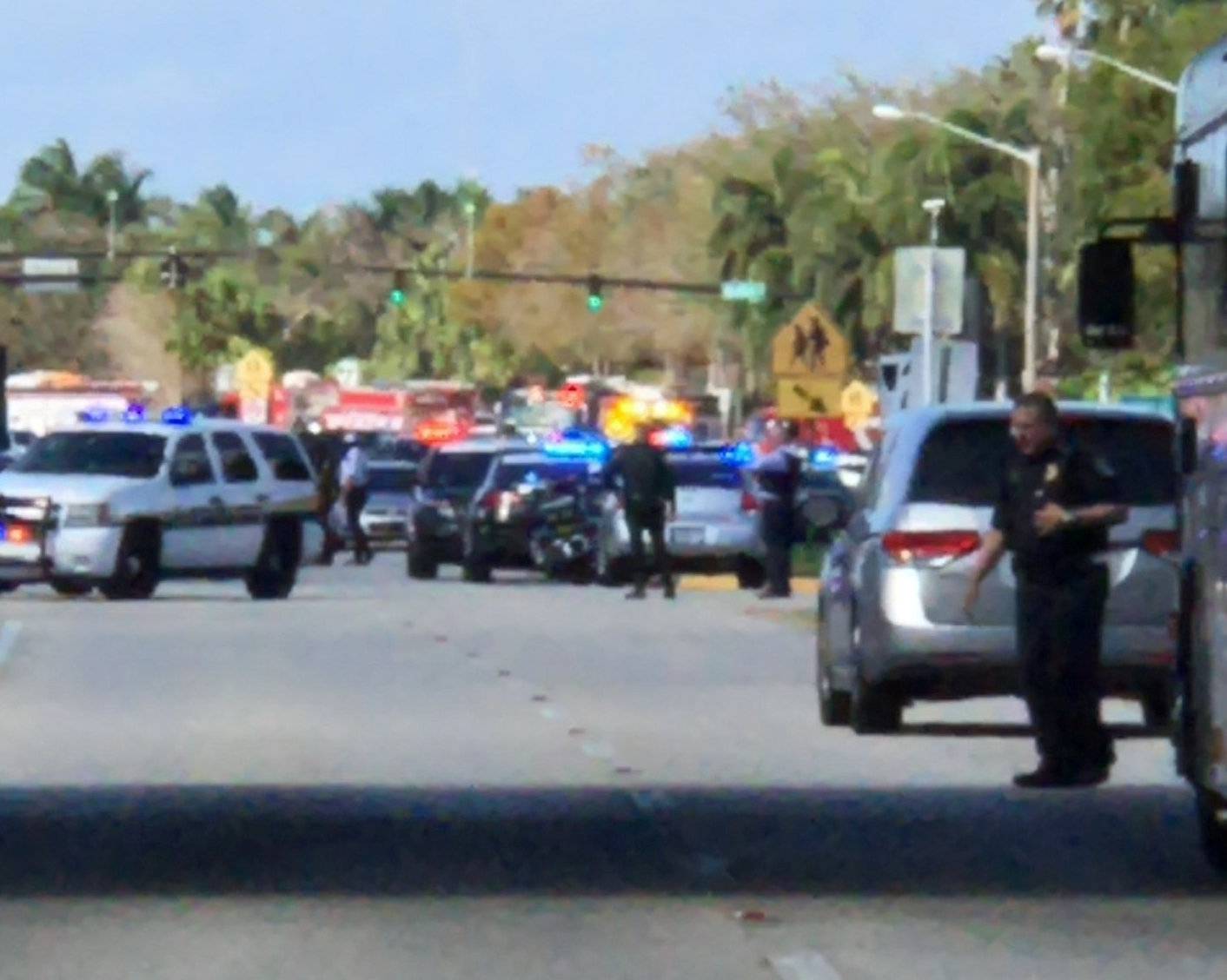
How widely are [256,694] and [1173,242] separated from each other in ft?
36.7

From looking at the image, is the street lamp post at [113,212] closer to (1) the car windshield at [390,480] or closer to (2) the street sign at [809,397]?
(1) the car windshield at [390,480]

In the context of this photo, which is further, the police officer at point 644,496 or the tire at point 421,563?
the tire at point 421,563

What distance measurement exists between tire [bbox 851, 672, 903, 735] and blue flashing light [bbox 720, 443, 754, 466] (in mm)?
23189

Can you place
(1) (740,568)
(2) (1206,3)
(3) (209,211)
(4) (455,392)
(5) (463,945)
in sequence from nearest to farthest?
(5) (463,945)
(1) (740,568)
(2) (1206,3)
(4) (455,392)
(3) (209,211)

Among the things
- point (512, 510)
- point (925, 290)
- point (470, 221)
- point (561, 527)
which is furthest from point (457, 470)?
point (470, 221)

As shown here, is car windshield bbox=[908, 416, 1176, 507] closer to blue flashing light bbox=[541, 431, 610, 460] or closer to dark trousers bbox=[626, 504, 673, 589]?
dark trousers bbox=[626, 504, 673, 589]

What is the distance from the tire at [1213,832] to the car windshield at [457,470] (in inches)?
1517

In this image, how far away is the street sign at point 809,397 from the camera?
40500 mm

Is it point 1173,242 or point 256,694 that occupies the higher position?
point 1173,242

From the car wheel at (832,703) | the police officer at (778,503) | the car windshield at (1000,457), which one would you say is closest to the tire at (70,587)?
the police officer at (778,503)

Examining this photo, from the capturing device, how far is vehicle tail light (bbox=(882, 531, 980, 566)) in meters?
21.1

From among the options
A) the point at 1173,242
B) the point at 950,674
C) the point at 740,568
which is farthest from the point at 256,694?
the point at 740,568

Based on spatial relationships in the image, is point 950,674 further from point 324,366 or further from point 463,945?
point 324,366

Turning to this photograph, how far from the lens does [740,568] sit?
154ft
